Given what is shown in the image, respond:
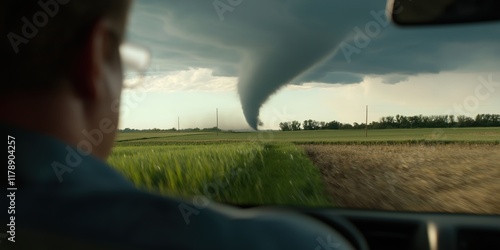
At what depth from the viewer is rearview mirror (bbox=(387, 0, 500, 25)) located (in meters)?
1.64

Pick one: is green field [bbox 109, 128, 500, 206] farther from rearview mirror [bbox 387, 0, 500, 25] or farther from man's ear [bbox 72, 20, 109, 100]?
man's ear [bbox 72, 20, 109, 100]

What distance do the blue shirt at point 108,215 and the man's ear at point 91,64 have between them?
91 mm

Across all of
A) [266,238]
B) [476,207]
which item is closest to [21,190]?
[266,238]

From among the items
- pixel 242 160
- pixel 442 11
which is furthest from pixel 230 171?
pixel 442 11

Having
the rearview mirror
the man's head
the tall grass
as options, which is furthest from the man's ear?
the tall grass

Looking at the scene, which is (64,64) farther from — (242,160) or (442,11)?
(242,160)

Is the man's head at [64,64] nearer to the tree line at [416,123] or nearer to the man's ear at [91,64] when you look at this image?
the man's ear at [91,64]

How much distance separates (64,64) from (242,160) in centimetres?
204

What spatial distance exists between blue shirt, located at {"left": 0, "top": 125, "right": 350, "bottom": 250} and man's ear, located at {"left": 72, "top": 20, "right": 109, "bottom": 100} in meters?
0.09

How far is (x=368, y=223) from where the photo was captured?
7.55 feet

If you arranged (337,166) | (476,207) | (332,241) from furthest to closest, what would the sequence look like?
1. (337,166)
2. (476,207)
3. (332,241)

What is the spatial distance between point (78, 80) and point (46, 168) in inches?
5.4

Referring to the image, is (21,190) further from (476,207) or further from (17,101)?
(476,207)

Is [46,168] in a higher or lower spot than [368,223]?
higher
